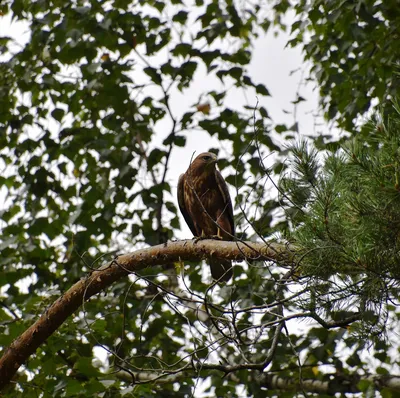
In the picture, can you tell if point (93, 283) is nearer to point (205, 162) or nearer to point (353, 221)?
point (353, 221)

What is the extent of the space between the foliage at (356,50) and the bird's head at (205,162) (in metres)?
0.88

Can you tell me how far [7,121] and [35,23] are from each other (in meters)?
0.80

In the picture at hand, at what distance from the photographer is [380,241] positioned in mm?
2014

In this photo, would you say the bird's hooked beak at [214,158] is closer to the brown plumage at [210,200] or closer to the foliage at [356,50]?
the brown plumage at [210,200]

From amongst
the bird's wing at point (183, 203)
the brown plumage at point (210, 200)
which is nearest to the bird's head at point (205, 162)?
the brown plumage at point (210, 200)

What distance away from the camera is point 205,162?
4941mm

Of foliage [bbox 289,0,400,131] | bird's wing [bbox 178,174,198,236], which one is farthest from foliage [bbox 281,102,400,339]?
bird's wing [bbox 178,174,198,236]

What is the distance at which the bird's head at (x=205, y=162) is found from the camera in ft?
15.5

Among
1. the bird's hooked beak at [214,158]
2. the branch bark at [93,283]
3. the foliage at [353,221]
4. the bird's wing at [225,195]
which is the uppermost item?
the bird's hooked beak at [214,158]

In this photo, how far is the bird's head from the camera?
4730 mm

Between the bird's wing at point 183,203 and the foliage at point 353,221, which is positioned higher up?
the bird's wing at point 183,203

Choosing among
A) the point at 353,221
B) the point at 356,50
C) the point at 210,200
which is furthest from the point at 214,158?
the point at 353,221

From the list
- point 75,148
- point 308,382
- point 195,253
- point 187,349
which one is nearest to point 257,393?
point 308,382

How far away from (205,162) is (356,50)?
4.33 ft
